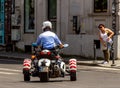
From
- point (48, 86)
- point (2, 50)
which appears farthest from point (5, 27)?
point (48, 86)

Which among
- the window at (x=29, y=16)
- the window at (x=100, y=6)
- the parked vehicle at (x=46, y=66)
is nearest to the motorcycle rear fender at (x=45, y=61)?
the parked vehicle at (x=46, y=66)

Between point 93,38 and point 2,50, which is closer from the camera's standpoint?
point 93,38

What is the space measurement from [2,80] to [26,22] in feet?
54.6

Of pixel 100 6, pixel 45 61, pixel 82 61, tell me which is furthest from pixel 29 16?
pixel 45 61

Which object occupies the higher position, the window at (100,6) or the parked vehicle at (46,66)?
the window at (100,6)

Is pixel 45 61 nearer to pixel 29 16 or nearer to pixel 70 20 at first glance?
pixel 70 20

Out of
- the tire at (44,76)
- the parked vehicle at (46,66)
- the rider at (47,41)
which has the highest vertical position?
the rider at (47,41)

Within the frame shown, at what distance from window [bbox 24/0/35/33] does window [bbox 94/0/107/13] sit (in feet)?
17.4

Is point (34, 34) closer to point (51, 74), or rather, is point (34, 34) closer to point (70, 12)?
point (70, 12)

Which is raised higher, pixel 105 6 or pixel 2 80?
pixel 105 6

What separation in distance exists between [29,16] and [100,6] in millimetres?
6036

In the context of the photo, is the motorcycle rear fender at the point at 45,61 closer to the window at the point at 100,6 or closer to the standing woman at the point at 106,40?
the standing woman at the point at 106,40

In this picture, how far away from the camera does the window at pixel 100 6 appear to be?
27844 mm

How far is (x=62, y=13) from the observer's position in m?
29.8
